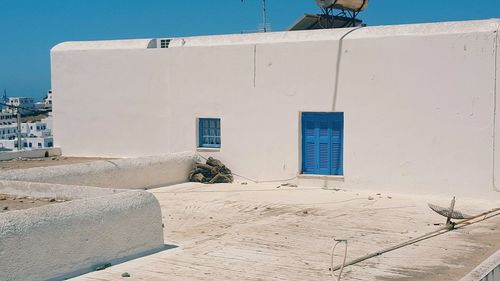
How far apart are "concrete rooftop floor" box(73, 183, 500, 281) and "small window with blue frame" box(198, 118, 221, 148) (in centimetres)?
221

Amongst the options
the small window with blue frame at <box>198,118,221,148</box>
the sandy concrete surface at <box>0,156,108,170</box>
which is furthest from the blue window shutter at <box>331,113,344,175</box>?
the sandy concrete surface at <box>0,156,108,170</box>

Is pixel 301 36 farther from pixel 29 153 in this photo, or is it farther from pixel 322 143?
pixel 29 153

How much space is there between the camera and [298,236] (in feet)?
35.7

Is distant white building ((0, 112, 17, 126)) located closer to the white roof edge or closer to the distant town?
the distant town

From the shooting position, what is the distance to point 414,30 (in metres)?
14.8

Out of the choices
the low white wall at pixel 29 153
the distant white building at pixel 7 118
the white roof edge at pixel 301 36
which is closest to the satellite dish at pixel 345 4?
the white roof edge at pixel 301 36

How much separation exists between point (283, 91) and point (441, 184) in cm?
432

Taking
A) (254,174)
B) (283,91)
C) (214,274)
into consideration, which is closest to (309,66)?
(283,91)

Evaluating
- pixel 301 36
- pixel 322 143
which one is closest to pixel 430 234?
pixel 322 143

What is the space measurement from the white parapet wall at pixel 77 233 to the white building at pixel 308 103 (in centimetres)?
682

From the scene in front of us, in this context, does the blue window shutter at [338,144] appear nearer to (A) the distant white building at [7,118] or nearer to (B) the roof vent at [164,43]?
(B) the roof vent at [164,43]

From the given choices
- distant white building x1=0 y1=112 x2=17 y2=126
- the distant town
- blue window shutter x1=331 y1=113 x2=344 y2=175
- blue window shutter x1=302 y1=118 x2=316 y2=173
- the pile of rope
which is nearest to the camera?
blue window shutter x1=331 y1=113 x2=344 y2=175

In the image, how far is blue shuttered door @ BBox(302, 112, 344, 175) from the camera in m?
15.9

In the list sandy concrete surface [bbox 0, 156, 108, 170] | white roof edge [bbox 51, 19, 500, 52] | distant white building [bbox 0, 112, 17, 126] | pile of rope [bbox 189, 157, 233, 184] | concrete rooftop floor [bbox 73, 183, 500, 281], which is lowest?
concrete rooftop floor [bbox 73, 183, 500, 281]
